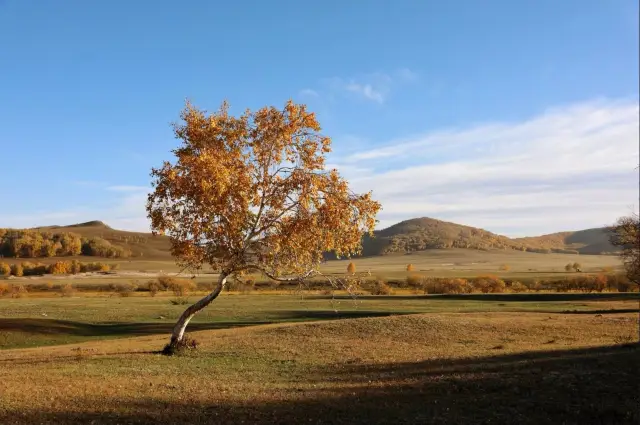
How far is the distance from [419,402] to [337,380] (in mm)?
4371

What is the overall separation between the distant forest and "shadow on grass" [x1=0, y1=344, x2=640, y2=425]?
167 m

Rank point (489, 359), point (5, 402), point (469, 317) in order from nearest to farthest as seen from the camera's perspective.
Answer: point (5, 402) → point (489, 359) → point (469, 317)

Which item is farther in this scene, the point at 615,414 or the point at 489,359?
the point at 489,359

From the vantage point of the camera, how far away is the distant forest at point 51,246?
162750 mm

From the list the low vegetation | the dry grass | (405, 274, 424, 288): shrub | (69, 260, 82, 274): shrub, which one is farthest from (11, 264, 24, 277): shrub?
the dry grass

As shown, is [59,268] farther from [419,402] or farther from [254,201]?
[419,402]

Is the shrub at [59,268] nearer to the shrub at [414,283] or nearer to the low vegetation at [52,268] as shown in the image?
the low vegetation at [52,268]

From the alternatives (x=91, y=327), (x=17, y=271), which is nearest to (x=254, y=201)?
(x=91, y=327)

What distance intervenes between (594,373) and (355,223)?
9.62 meters

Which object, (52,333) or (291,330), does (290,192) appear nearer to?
(291,330)

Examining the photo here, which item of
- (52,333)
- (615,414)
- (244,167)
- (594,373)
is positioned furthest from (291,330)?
(615,414)

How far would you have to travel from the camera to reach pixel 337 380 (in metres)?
17.4

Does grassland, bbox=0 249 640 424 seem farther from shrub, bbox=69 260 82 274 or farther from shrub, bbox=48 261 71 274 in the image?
shrub, bbox=69 260 82 274

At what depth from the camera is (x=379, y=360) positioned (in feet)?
71.7
